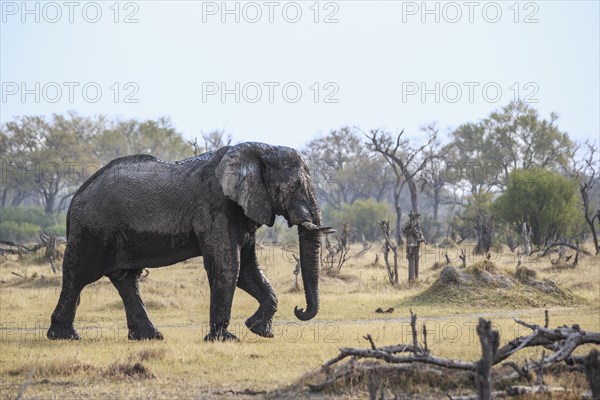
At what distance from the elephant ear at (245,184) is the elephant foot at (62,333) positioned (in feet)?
11.3

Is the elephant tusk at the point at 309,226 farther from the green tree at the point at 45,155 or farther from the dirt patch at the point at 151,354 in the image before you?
the green tree at the point at 45,155

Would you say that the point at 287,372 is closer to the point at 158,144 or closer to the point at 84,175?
the point at 84,175

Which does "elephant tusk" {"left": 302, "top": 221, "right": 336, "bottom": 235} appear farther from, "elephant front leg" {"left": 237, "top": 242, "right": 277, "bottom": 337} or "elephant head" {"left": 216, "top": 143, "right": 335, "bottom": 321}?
"elephant front leg" {"left": 237, "top": 242, "right": 277, "bottom": 337}

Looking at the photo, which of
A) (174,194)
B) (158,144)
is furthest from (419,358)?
(158,144)

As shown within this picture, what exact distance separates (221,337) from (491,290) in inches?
367

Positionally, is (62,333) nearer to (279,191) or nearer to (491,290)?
(279,191)

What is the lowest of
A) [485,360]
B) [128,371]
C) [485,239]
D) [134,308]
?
[128,371]

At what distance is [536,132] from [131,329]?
191 feet

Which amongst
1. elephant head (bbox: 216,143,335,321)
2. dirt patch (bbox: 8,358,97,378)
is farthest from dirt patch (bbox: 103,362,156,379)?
elephant head (bbox: 216,143,335,321)

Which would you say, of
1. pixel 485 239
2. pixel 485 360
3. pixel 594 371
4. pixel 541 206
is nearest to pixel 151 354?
pixel 485 360

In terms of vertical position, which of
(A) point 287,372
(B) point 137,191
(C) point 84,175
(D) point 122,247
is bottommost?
(A) point 287,372

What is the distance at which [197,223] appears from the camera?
13.9 metres

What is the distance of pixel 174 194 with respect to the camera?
46.5 ft

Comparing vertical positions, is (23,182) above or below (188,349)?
above
